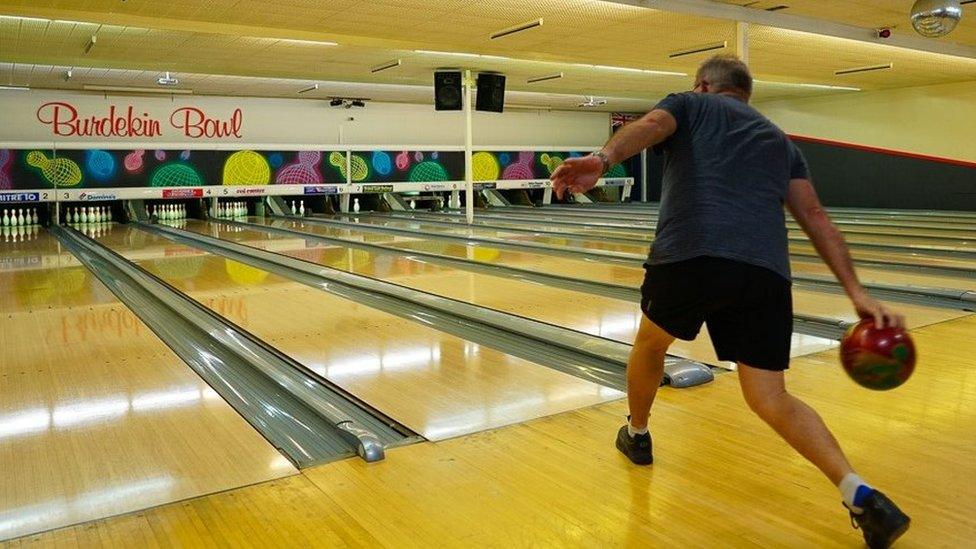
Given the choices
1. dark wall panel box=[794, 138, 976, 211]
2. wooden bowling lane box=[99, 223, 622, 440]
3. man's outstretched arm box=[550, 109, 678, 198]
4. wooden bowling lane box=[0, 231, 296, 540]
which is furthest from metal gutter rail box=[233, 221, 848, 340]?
dark wall panel box=[794, 138, 976, 211]

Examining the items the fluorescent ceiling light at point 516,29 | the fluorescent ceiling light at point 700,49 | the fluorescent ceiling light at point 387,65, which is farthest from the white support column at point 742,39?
the fluorescent ceiling light at point 387,65

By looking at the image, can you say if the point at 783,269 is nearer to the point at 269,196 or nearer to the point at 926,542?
the point at 926,542

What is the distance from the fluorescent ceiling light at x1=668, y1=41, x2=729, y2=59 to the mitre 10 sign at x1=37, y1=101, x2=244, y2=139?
277 inches

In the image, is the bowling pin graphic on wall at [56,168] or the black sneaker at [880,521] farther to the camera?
the bowling pin graphic on wall at [56,168]

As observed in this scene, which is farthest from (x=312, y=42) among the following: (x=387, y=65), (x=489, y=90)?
(x=489, y=90)

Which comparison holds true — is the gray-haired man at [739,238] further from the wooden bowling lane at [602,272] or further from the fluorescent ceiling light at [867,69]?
the fluorescent ceiling light at [867,69]

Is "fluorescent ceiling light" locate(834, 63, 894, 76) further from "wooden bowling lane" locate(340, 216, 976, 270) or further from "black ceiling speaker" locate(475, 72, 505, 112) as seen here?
"black ceiling speaker" locate(475, 72, 505, 112)

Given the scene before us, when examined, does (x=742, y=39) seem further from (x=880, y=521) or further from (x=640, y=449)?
(x=880, y=521)

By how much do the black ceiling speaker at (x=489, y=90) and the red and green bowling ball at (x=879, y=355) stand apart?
355 inches

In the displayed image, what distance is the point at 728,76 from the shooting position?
6.02 feet

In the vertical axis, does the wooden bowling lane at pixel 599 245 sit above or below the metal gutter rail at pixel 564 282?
above

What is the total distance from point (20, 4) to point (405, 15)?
2.78 metres

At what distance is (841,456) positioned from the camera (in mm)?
1660

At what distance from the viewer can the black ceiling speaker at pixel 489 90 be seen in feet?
33.9
